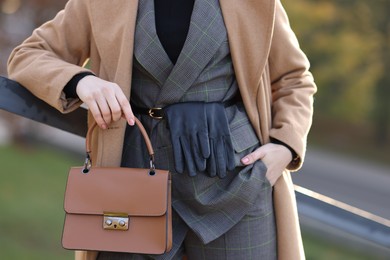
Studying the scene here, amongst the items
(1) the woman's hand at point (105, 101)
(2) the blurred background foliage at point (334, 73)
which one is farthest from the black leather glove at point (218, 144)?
(2) the blurred background foliage at point (334, 73)

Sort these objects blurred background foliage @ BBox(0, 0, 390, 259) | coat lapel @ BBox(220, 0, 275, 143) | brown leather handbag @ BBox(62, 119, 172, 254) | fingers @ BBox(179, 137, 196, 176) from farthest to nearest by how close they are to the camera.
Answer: blurred background foliage @ BBox(0, 0, 390, 259) → coat lapel @ BBox(220, 0, 275, 143) → fingers @ BBox(179, 137, 196, 176) → brown leather handbag @ BBox(62, 119, 172, 254)

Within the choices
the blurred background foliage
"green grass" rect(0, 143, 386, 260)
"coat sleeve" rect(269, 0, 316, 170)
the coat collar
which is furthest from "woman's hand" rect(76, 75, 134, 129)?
the blurred background foliage

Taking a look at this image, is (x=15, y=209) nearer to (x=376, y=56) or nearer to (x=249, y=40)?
(x=249, y=40)

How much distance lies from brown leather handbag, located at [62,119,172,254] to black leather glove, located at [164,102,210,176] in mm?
113

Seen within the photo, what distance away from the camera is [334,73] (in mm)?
14898

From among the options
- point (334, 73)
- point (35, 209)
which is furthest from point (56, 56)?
point (334, 73)

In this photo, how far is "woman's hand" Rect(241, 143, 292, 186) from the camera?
7.29 ft

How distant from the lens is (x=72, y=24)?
7.37 feet

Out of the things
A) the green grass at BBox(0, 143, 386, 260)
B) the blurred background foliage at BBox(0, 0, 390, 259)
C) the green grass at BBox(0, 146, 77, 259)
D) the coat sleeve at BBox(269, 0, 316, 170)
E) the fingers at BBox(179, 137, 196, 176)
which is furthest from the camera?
the blurred background foliage at BBox(0, 0, 390, 259)

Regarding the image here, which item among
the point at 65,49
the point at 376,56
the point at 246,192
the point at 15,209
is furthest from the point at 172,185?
the point at 376,56

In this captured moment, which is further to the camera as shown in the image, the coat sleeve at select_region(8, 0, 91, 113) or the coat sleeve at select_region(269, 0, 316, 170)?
the coat sleeve at select_region(269, 0, 316, 170)

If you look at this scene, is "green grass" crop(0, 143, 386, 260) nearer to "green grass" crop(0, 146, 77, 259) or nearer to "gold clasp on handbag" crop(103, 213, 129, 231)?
"green grass" crop(0, 146, 77, 259)

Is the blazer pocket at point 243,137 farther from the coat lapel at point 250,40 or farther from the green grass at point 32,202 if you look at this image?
the green grass at point 32,202

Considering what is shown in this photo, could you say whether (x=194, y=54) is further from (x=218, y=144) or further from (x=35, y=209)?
(x=35, y=209)
